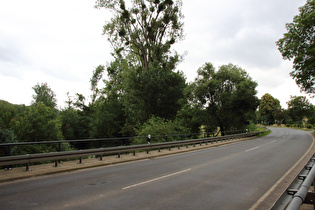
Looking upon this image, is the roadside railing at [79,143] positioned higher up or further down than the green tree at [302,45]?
further down

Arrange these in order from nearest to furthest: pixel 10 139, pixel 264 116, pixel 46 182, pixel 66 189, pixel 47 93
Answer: pixel 66 189 < pixel 46 182 < pixel 10 139 < pixel 47 93 < pixel 264 116

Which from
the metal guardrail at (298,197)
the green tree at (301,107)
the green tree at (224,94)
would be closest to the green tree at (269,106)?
the green tree at (301,107)

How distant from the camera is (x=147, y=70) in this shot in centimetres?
3388

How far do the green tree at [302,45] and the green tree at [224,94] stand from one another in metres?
6.46

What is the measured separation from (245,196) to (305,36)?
28349mm

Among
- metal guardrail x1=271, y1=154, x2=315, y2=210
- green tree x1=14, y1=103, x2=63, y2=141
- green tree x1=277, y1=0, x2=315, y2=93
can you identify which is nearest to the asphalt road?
metal guardrail x1=271, y1=154, x2=315, y2=210

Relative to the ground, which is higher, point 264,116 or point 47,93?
point 47,93

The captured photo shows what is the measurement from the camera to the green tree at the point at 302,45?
2464 cm

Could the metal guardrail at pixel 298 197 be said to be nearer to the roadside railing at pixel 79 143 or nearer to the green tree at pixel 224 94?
the roadside railing at pixel 79 143

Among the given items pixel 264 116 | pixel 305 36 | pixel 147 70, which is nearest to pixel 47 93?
pixel 147 70

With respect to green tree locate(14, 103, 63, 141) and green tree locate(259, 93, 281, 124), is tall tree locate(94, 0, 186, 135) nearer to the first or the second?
green tree locate(14, 103, 63, 141)

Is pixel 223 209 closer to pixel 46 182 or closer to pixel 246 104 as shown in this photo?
pixel 46 182

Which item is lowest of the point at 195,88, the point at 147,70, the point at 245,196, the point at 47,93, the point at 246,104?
the point at 245,196

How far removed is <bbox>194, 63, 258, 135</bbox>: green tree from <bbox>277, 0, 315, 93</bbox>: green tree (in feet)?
21.2
